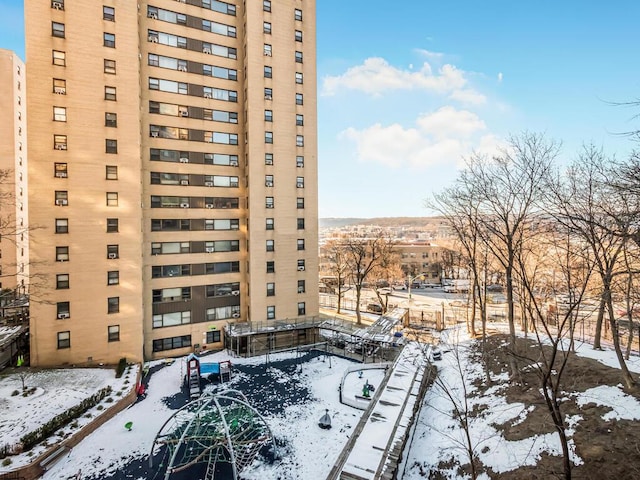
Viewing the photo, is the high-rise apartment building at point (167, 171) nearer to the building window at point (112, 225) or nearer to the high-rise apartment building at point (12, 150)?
the building window at point (112, 225)

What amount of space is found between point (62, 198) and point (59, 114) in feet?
20.4

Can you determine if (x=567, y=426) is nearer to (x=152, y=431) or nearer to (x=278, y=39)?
(x=152, y=431)

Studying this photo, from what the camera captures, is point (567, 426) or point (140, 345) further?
point (140, 345)

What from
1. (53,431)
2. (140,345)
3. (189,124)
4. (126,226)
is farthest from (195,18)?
(53,431)

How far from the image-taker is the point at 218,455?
14.9m

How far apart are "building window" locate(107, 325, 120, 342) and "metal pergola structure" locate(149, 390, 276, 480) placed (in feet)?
36.8

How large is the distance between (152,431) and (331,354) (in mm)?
15893

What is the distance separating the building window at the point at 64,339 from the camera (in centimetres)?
2408

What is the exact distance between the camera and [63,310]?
24.2 metres

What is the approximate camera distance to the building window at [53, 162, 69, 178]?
24086 mm

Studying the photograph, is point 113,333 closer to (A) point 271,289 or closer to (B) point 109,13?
(A) point 271,289

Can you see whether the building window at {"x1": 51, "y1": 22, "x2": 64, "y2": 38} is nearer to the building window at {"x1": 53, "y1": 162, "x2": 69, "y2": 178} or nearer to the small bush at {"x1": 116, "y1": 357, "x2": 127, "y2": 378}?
the building window at {"x1": 53, "y1": 162, "x2": 69, "y2": 178}

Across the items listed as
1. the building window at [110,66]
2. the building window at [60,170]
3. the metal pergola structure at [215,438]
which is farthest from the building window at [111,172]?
the metal pergola structure at [215,438]

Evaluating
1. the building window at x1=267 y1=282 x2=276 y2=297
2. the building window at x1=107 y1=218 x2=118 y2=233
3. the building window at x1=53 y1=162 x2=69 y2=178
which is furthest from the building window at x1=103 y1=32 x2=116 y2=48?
the building window at x1=267 y1=282 x2=276 y2=297
